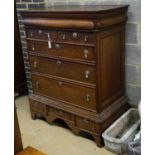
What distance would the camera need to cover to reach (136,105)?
2521mm

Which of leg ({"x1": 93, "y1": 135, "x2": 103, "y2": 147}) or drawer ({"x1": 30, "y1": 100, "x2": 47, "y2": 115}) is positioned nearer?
leg ({"x1": 93, "y1": 135, "x2": 103, "y2": 147})

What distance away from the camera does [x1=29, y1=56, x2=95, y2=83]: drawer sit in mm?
2121

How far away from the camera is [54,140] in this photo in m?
2.36

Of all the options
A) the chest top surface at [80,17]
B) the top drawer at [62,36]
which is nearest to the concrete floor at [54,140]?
the top drawer at [62,36]

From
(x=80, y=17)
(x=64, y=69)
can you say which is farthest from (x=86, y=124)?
(x=80, y=17)

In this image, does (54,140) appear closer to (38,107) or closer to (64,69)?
(38,107)

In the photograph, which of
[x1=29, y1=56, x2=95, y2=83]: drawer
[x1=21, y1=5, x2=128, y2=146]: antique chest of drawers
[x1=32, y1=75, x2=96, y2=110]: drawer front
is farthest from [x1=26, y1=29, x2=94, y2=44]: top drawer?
[x1=32, y1=75, x2=96, y2=110]: drawer front

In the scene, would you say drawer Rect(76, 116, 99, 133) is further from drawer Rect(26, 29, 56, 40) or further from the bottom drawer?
drawer Rect(26, 29, 56, 40)

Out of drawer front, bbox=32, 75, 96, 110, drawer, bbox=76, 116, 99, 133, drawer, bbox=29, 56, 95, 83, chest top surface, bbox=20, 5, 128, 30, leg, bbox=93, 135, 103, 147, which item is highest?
chest top surface, bbox=20, 5, 128, 30

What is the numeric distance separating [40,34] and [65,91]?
59 centimetres

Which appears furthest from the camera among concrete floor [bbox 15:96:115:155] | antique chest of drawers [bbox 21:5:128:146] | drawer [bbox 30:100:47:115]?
drawer [bbox 30:100:47:115]

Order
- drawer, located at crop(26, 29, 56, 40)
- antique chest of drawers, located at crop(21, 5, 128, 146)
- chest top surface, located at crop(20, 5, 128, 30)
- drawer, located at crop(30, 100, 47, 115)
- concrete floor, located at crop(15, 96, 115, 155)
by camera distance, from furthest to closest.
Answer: drawer, located at crop(30, 100, 47, 115) < drawer, located at crop(26, 29, 56, 40) < concrete floor, located at crop(15, 96, 115, 155) < antique chest of drawers, located at crop(21, 5, 128, 146) < chest top surface, located at crop(20, 5, 128, 30)

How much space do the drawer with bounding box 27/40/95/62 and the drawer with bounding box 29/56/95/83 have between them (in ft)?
0.20
